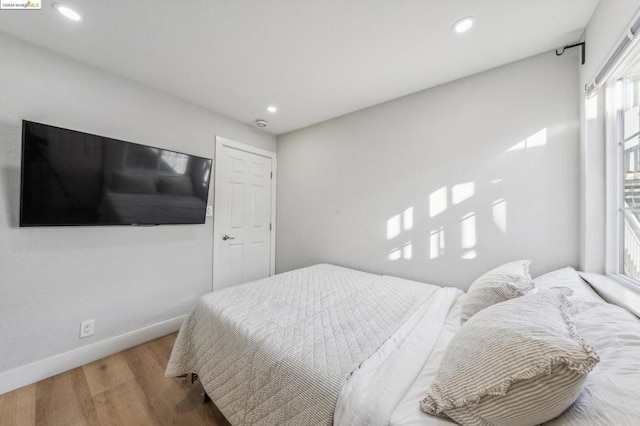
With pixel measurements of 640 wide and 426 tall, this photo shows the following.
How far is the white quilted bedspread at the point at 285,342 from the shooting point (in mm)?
945

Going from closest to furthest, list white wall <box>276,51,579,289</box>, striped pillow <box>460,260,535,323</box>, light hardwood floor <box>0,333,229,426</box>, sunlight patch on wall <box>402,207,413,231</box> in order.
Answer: striped pillow <box>460,260,535,323</box>
light hardwood floor <box>0,333,229,426</box>
white wall <box>276,51,579,289</box>
sunlight patch on wall <box>402,207,413,231</box>

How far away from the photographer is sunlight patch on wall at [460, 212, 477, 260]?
198 cm

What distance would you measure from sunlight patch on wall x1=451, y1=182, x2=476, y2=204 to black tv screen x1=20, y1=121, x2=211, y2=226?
2.48 meters

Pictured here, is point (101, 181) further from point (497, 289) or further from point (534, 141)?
point (534, 141)

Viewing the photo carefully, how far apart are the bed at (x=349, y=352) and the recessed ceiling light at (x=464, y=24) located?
5.30 ft

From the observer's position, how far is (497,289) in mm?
1201

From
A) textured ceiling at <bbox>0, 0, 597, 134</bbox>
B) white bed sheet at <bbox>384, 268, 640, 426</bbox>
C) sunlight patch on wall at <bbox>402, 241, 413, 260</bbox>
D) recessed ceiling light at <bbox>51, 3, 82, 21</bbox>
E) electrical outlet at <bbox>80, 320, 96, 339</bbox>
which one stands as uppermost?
recessed ceiling light at <bbox>51, 3, 82, 21</bbox>

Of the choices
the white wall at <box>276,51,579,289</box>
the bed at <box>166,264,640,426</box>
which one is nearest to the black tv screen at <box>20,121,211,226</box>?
the bed at <box>166,264,640,426</box>

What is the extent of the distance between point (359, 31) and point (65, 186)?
2.37 meters

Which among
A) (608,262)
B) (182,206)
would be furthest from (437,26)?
(182,206)

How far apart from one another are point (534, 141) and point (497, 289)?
1.31 metres

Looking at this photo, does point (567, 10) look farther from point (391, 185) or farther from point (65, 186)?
point (65, 186)

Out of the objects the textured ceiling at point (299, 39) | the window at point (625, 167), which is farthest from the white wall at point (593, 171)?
the textured ceiling at point (299, 39)

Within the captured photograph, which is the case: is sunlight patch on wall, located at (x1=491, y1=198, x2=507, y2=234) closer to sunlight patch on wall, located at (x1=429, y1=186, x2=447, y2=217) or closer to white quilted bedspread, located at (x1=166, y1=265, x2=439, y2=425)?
sunlight patch on wall, located at (x1=429, y1=186, x2=447, y2=217)
